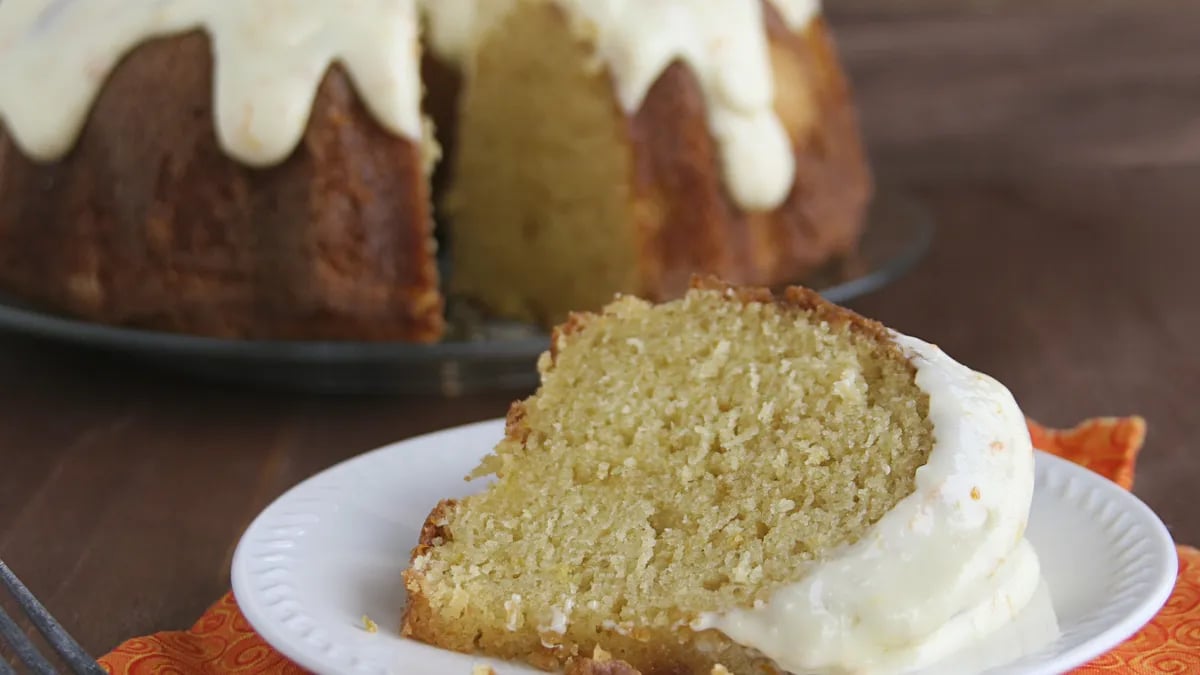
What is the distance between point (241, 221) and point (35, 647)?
996 mm

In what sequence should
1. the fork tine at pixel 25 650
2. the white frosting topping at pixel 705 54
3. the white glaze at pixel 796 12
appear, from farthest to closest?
the white glaze at pixel 796 12, the white frosting topping at pixel 705 54, the fork tine at pixel 25 650

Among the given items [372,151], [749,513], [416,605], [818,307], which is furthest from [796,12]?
[416,605]

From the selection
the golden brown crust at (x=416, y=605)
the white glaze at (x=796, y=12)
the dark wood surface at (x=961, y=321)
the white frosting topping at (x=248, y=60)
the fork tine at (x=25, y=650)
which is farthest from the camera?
the white glaze at (x=796, y=12)

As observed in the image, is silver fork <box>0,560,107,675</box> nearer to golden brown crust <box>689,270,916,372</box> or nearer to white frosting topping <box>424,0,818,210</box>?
golden brown crust <box>689,270,916,372</box>

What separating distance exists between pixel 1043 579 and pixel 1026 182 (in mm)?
2473

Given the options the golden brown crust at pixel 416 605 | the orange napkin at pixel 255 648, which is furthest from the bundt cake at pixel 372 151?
the golden brown crust at pixel 416 605

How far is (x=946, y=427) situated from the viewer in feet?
3.75

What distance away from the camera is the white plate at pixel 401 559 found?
1037mm

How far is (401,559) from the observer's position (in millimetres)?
1245

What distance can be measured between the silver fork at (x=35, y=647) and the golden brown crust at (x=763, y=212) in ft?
3.92

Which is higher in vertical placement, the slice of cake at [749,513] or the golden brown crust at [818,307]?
the golden brown crust at [818,307]

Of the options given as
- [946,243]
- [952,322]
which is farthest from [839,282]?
[946,243]

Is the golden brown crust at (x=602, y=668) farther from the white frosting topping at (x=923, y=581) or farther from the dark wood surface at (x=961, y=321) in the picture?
the dark wood surface at (x=961, y=321)

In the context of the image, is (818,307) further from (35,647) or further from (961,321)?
(961,321)
